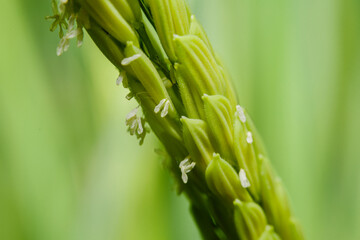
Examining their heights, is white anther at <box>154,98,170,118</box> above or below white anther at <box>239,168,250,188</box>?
above

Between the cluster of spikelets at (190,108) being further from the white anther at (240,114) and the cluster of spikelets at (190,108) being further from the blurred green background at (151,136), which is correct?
the blurred green background at (151,136)

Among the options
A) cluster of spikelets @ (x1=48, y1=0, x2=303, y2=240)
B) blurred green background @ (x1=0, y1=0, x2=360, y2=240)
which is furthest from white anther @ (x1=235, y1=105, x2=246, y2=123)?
blurred green background @ (x1=0, y1=0, x2=360, y2=240)

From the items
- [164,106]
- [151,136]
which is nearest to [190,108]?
[164,106]

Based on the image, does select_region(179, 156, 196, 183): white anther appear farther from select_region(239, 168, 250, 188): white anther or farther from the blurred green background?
the blurred green background

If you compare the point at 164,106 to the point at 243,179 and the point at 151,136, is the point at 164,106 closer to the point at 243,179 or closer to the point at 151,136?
the point at 243,179

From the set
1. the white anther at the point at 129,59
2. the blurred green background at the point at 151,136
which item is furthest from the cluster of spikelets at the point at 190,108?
the blurred green background at the point at 151,136
